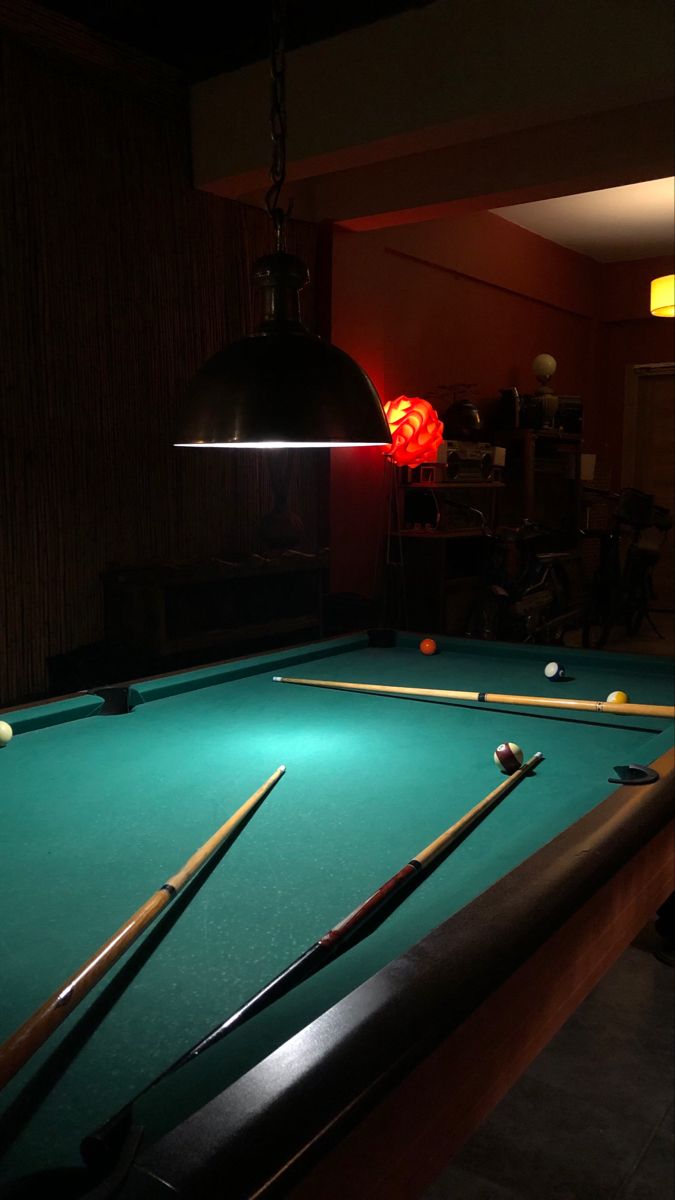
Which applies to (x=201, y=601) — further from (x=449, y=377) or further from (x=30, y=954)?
(x=30, y=954)

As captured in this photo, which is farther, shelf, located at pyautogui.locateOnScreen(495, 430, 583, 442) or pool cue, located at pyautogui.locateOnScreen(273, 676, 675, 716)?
shelf, located at pyautogui.locateOnScreen(495, 430, 583, 442)

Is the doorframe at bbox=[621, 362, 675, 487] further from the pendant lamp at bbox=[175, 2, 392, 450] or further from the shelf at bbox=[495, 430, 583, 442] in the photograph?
the pendant lamp at bbox=[175, 2, 392, 450]

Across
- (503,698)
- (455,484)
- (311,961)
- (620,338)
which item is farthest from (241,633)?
(620,338)

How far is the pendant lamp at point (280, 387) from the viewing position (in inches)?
70.6

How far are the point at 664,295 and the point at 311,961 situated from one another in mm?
4963

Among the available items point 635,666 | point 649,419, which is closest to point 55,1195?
point 635,666

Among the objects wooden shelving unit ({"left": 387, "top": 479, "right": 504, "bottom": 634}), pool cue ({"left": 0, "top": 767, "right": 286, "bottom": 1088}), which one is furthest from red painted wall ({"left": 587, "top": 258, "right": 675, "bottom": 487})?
A: pool cue ({"left": 0, "top": 767, "right": 286, "bottom": 1088})

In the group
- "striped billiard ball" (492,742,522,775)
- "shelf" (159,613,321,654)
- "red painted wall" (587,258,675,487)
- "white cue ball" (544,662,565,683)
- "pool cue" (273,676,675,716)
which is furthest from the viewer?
"red painted wall" (587,258,675,487)

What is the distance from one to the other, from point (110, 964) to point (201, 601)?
3431 mm

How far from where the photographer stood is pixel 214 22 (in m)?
3.59

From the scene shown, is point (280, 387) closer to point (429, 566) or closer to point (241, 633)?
point (241, 633)

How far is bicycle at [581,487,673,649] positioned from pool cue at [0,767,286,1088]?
5.42m

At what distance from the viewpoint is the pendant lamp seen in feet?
5.88

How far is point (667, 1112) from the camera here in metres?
2.04
